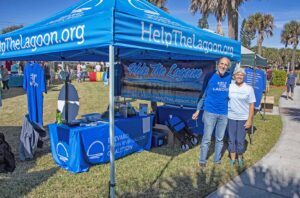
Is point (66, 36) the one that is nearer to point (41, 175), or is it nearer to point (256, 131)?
point (41, 175)

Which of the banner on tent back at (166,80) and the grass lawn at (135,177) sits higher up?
the banner on tent back at (166,80)

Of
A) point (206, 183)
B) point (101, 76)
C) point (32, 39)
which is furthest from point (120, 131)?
point (101, 76)

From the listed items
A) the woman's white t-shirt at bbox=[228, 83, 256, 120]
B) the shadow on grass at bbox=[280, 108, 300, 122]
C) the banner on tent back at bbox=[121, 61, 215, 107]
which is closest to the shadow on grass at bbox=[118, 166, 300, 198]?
the woman's white t-shirt at bbox=[228, 83, 256, 120]

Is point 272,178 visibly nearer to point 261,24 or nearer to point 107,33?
point 107,33

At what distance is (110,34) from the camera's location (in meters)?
2.84

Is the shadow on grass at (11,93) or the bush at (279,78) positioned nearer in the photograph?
the shadow on grass at (11,93)

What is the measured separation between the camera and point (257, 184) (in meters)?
4.23

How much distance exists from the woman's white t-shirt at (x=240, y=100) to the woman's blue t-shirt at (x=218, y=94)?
0.51ft

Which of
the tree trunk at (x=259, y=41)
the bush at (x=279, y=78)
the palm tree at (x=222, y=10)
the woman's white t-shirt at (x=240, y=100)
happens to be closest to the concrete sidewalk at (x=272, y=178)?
the woman's white t-shirt at (x=240, y=100)

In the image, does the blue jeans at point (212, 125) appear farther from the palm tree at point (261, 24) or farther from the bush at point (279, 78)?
the palm tree at point (261, 24)

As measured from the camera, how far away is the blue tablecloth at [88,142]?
4.52 meters

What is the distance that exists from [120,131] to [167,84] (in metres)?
2.20

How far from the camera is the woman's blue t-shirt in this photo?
4.61 meters

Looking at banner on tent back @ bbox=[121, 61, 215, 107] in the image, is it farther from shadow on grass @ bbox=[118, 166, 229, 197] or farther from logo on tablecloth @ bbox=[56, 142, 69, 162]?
logo on tablecloth @ bbox=[56, 142, 69, 162]
